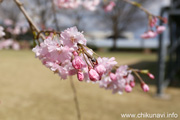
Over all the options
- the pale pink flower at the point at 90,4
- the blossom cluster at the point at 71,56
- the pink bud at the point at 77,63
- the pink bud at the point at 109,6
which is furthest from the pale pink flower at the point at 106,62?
the pale pink flower at the point at 90,4

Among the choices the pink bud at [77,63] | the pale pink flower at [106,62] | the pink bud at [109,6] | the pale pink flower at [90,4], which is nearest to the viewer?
the pink bud at [77,63]

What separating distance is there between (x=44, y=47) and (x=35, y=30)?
353 millimetres

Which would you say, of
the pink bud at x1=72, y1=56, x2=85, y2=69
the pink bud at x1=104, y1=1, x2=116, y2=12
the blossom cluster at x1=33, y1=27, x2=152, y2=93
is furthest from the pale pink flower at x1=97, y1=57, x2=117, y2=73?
the pink bud at x1=104, y1=1, x2=116, y2=12

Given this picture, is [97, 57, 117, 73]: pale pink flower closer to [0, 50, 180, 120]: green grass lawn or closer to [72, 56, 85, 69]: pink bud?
[72, 56, 85, 69]: pink bud

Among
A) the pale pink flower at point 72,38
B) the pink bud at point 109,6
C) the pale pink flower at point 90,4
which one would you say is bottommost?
the pale pink flower at point 72,38

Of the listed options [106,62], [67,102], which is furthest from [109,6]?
[67,102]

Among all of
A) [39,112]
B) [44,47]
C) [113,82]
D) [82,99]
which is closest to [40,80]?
[82,99]

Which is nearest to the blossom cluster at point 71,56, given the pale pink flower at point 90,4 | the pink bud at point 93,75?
the pink bud at point 93,75

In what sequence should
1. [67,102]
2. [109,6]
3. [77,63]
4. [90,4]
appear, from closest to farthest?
1. [77,63]
2. [109,6]
3. [90,4]
4. [67,102]

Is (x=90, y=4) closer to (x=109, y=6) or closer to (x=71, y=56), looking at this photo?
(x=109, y=6)

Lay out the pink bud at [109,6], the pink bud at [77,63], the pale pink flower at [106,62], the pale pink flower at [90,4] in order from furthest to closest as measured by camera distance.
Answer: the pale pink flower at [90,4], the pink bud at [109,6], the pale pink flower at [106,62], the pink bud at [77,63]

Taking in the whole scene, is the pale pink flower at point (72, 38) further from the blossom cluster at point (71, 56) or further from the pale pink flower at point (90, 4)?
the pale pink flower at point (90, 4)

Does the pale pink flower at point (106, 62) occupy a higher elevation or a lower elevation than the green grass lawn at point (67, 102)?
higher

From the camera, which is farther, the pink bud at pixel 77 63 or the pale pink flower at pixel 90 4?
the pale pink flower at pixel 90 4
